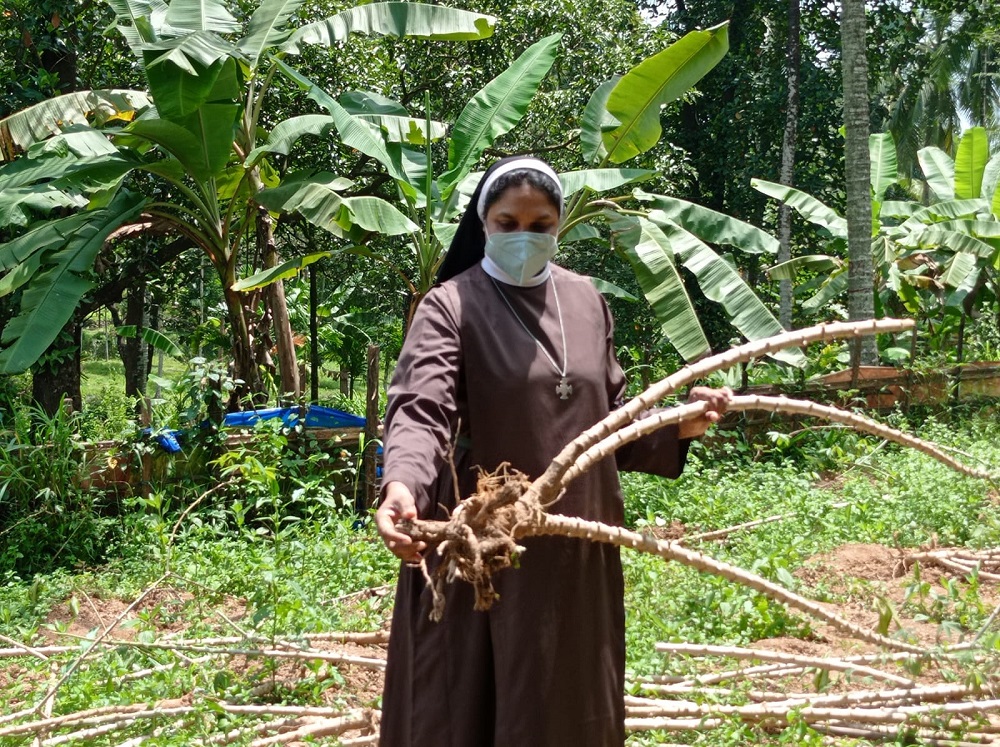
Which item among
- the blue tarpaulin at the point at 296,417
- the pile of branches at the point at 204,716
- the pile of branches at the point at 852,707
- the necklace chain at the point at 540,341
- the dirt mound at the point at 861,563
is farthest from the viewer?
the blue tarpaulin at the point at 296,417

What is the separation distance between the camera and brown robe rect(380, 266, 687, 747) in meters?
2.43

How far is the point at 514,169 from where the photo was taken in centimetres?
252

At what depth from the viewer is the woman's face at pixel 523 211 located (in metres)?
2.50

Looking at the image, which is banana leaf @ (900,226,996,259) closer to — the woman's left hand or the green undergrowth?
the green undergrowth

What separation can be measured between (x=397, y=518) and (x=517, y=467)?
1.56 feet

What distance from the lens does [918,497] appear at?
5891 millimetres

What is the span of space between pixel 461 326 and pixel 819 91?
39.7 ft

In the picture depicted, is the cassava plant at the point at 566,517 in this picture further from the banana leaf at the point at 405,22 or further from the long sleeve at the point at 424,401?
the banana leaf at the point at 405,22

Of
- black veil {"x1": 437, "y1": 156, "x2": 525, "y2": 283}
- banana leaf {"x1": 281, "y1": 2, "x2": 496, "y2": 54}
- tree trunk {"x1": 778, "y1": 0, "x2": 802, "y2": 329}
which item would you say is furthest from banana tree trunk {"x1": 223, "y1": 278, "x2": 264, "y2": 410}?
tree trunk {"x1": 778, "y1": 0, "x2": 802, "y2": 329}

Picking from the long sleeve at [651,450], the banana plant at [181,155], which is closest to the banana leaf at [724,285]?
the banana plant at [181,155]

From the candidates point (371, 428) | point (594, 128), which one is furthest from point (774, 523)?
point (594, 128)

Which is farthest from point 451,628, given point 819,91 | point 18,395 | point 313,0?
point 819,91

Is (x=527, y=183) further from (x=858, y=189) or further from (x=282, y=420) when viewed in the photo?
(x=858, y=189)

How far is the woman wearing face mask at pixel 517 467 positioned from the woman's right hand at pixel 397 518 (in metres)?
0.22
